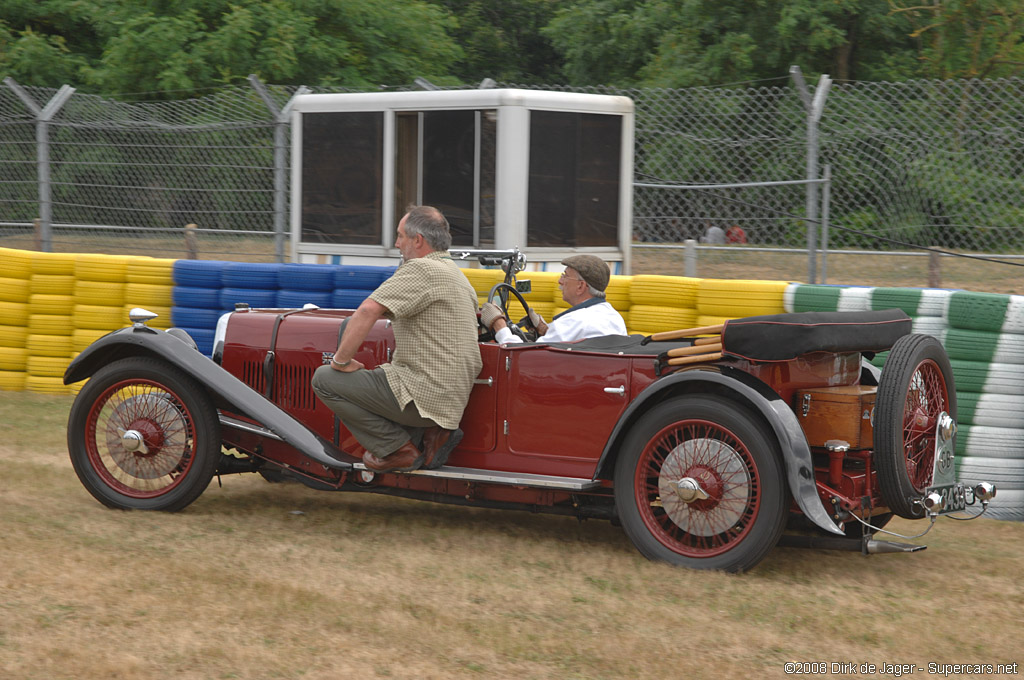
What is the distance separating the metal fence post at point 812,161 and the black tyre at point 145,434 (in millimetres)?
4590

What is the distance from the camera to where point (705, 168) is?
9.39 metres

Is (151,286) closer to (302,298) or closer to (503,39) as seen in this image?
(302,298)

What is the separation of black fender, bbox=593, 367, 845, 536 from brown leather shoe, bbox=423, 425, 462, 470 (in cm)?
71

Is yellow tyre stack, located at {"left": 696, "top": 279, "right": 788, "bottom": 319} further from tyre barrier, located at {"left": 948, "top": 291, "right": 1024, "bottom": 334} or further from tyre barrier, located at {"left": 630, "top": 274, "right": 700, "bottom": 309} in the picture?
tyre barrier, located at {"left": 948, "top": 291, "right": 1024, "bottom": 334}

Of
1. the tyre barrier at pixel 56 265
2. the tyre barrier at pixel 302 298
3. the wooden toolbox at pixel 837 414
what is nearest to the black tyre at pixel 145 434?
the wooden toolbox at pixel 837 414

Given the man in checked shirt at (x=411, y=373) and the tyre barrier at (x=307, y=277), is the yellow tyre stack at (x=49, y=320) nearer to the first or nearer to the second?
the tyre barrier at (x=307, y=277)

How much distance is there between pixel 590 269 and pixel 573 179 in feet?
13.3

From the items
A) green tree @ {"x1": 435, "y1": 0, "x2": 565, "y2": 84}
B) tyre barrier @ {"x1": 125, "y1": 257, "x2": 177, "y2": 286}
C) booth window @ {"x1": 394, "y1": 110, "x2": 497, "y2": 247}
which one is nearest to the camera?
tyre barrier @ {"x1": 125, "y1": 257, "x2": 177, "y2": 286}

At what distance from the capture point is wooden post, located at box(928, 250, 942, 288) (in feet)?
26.5

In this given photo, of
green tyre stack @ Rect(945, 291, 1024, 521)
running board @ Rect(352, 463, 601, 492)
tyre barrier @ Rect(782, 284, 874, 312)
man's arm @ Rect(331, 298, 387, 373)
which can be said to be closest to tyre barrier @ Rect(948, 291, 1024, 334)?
green tyre stack @ Rect(945, 291, 1024, 521)

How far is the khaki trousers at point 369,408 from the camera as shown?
16.7 feet

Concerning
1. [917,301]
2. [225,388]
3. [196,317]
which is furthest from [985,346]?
[196,317]

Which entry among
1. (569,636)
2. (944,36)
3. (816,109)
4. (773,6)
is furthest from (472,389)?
(773,6)

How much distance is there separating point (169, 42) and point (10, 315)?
13.2 metres
